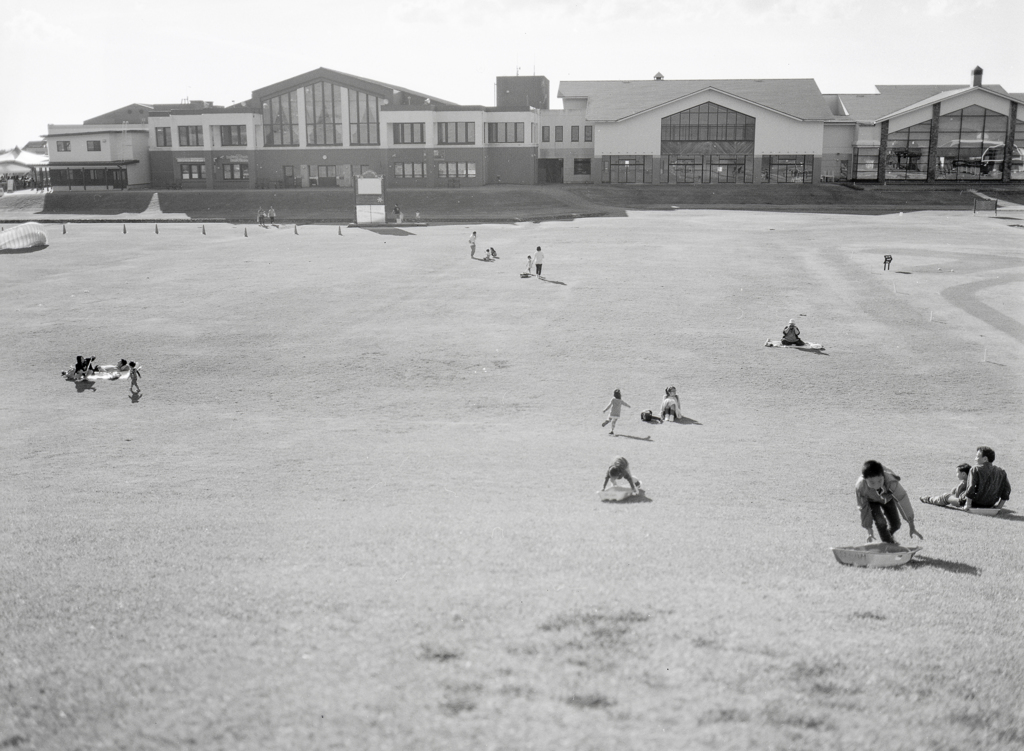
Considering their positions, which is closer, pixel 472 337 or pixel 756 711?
pixel 756 711

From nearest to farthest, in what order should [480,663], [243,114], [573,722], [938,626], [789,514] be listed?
[573,722], [480,663], [938,626], [789,514], [243,114]

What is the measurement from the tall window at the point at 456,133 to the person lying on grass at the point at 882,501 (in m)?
88.4

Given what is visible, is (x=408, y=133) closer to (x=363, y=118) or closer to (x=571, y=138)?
(x=363, y=118)

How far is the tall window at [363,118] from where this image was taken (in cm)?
9844

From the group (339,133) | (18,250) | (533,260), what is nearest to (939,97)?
(339,133)

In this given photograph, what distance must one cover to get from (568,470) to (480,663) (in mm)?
11103

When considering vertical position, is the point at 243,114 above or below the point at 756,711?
above

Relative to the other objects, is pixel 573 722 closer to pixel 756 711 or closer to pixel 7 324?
pixel 756 711

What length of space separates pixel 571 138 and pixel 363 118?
74.5 feet

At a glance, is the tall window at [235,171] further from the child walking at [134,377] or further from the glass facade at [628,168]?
the child walking at [134,377]

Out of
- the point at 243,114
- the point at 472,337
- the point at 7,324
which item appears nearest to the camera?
the point at 472,337

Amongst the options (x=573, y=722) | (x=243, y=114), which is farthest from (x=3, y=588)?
(x=243, y=114)

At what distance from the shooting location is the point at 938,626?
34.3ft

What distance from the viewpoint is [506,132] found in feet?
327
